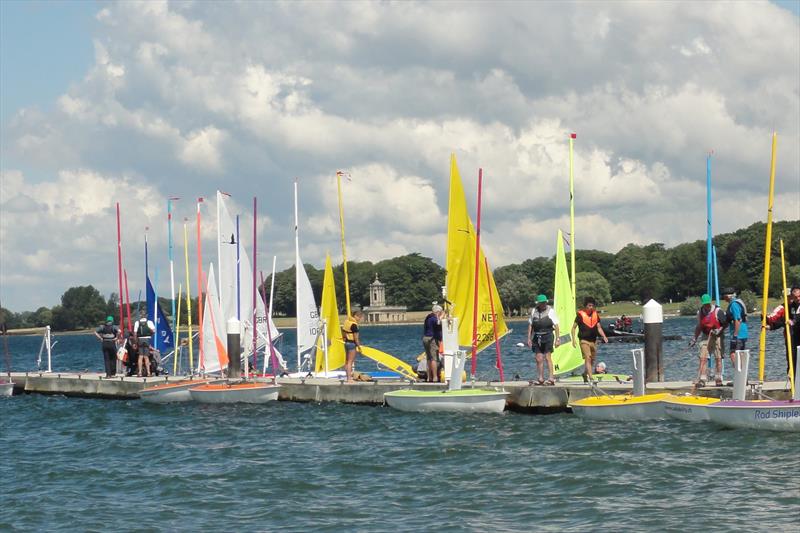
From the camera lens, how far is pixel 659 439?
61.9 ft

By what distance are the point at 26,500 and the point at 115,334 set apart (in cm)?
1489

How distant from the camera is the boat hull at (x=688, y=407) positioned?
19531mm

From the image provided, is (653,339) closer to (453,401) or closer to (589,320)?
(589,320)

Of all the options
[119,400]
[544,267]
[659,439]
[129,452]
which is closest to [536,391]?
[659,439]

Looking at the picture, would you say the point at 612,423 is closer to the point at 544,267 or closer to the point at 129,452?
the point at 129,452

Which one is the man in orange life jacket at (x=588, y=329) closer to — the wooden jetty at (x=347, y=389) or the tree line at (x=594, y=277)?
the wooden jetty at (x=347, y=389)

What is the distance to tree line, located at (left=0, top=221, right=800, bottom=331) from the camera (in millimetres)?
131750

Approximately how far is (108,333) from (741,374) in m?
18.7

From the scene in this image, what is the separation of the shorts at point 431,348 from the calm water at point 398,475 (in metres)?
1.51

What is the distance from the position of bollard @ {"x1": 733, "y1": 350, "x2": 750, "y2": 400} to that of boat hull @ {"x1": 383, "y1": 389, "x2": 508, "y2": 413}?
15.9ft

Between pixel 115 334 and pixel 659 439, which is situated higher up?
pixel 115 334

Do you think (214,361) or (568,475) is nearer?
(568,475)

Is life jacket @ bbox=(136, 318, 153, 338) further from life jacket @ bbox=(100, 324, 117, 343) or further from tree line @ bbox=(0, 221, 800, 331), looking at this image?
tree line @ bbox=(0, 221, 800, 331)

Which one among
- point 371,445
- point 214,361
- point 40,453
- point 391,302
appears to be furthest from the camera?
point 391,302
